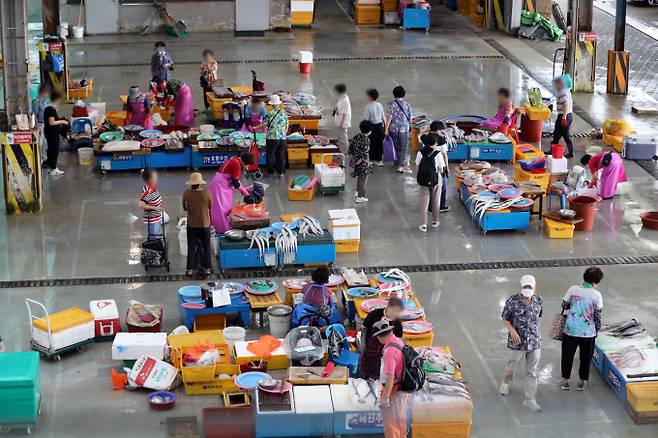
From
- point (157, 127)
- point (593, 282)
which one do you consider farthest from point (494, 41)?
point (593, 282)

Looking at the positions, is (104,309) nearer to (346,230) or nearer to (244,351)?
(244,351)

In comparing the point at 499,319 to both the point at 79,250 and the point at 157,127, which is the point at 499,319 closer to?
the point at 79,250

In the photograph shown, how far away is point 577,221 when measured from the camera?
17656 mm

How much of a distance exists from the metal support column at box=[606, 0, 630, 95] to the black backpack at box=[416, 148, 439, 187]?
32.8 ft

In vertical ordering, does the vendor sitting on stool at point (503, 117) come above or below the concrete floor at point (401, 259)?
above

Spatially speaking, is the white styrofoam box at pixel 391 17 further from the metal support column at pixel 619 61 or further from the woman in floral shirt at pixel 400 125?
the woman in floral shirt at pixel 400 125

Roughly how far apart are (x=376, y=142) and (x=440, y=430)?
31.2 ft

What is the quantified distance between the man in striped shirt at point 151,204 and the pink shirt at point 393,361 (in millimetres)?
5921

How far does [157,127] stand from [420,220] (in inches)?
246

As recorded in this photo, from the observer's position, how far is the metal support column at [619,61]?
84.4 ft

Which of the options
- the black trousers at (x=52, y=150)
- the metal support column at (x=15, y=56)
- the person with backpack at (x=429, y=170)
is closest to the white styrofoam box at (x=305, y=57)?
the black trousers at (x=52, y=150)

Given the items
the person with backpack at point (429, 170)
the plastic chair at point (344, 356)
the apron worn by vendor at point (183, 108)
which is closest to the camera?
the plastic chair at point (344, 356)

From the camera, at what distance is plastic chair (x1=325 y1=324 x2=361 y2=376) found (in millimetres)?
13078

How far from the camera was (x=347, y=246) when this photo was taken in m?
17.0
